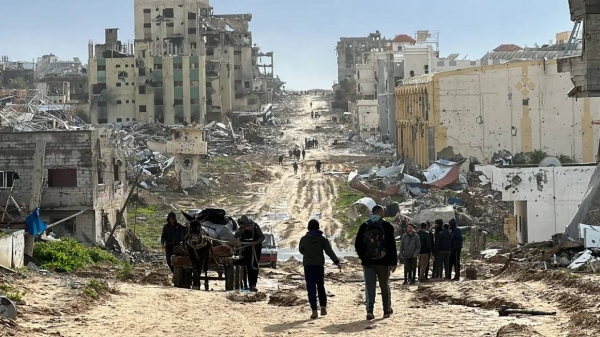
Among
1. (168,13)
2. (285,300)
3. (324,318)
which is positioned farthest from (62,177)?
(168,13)

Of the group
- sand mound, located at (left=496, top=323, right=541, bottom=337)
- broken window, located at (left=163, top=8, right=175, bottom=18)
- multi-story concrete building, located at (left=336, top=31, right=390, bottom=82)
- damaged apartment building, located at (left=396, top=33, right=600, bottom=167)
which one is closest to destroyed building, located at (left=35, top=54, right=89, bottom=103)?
broken window, located at (left=163, top=8, right=175, bottom=18)

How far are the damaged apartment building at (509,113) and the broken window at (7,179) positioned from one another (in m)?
27.8

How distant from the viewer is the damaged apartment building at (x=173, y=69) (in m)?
98.8

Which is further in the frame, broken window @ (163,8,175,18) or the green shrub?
broken window @ (163,8,175,18)

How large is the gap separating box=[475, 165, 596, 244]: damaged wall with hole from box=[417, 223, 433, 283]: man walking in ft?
39.9

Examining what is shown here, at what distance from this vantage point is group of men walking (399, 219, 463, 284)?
23656 millimetres

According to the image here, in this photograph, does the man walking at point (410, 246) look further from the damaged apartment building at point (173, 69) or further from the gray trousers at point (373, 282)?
the damaged apartment building at point (173, 69)

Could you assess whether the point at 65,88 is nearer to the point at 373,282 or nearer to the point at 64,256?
the point at 64,256

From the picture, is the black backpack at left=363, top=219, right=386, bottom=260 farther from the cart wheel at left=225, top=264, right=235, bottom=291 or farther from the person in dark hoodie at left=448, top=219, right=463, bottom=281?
the person in dark hoodie at left=448, top=219, right=463, bottom=281

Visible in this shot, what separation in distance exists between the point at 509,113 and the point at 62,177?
1092 inches

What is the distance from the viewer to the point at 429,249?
24.1 m

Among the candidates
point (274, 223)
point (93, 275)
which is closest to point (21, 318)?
point (93, 275)

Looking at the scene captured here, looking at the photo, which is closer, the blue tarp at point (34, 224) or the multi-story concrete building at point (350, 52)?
the blue tarp at point (34, 224)

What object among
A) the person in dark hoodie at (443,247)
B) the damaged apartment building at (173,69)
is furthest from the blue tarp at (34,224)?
the damaged apartment building at (173,69)
